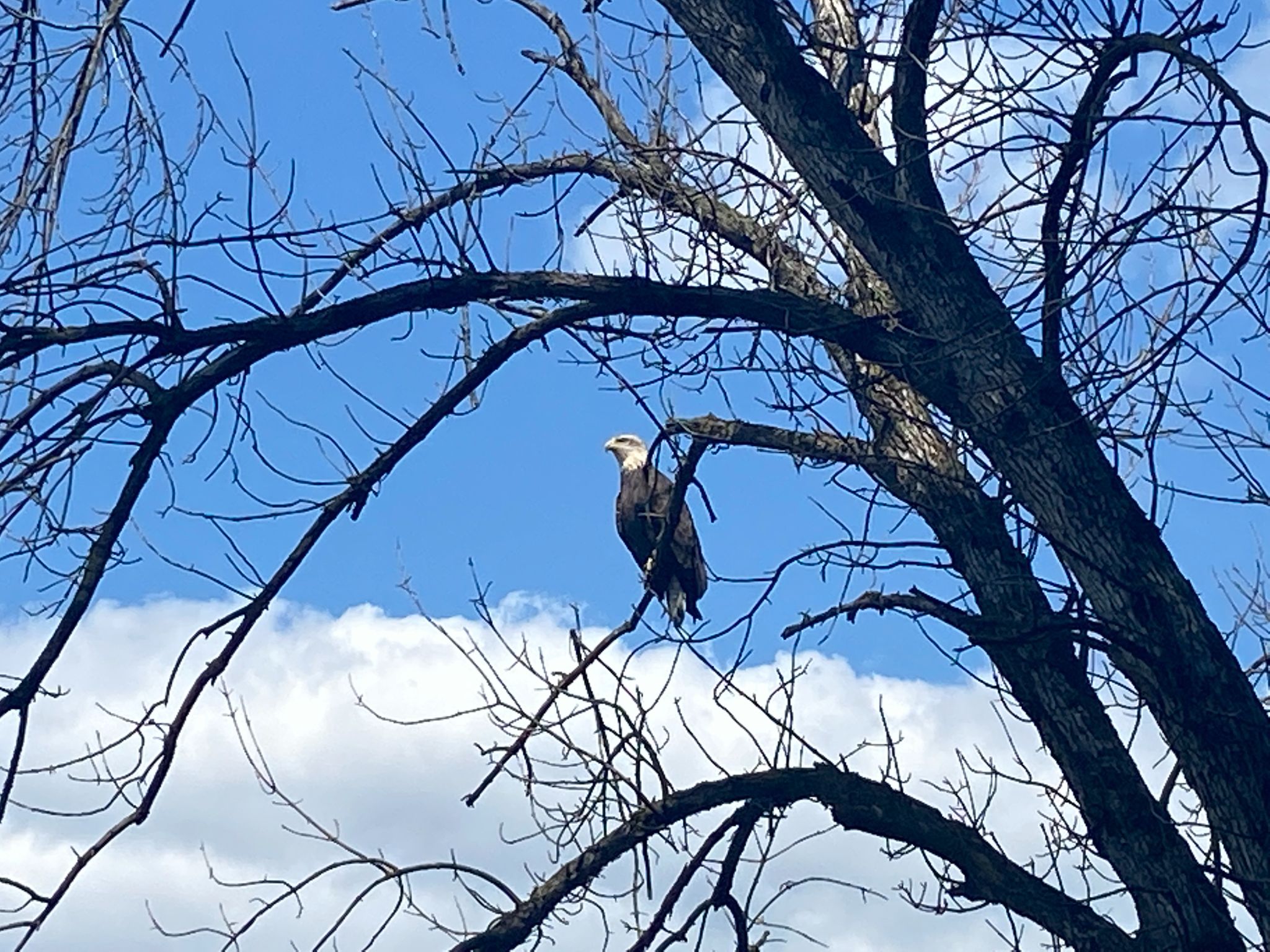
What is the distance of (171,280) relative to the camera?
170 inches

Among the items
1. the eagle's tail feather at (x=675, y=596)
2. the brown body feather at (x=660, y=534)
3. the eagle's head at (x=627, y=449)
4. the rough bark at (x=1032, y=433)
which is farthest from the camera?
the eagle's head at (x=627, y=449)

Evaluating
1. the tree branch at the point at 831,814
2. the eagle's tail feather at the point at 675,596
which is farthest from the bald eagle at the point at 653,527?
the tree branch at the point at 831,814

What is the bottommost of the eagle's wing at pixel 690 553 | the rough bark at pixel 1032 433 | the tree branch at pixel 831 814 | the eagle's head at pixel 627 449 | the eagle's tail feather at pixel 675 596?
the tree branch at pixel 831 814

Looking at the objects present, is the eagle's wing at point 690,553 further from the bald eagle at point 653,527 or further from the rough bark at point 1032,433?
the rough bark at point 1032,433

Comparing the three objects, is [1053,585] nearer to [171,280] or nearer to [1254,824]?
[1254,824]

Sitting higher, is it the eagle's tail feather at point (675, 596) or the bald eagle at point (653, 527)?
the bald eagle at point (653, 527)

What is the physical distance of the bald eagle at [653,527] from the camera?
7.76 metres

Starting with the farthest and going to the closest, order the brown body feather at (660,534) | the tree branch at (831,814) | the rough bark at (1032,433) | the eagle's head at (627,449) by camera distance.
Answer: the eagle's head at (627,449)
the brown body feather at (660,534)
the tree branch at (831,814)
the rough bark at (1032,433)

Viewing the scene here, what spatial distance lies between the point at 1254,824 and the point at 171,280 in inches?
134

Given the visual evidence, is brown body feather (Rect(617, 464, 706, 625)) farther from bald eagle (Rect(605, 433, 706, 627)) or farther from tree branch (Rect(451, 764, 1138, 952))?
tree branch (Rect(451, 764, 1138, 952))

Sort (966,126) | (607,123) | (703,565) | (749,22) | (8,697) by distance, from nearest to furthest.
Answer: (8,697) < (966,126) < (749,22) < (607,123) < (703,565)

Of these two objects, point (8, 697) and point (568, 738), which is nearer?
point (8, 697)

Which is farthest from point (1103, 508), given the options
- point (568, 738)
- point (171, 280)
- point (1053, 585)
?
point (171, 280)

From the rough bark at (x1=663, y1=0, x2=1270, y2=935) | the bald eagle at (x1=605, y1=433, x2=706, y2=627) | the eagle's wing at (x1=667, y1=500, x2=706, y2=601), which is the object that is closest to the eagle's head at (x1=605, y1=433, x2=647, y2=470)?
the bald eagle at (x1=605, y1=433, x2=706, y2=627)
